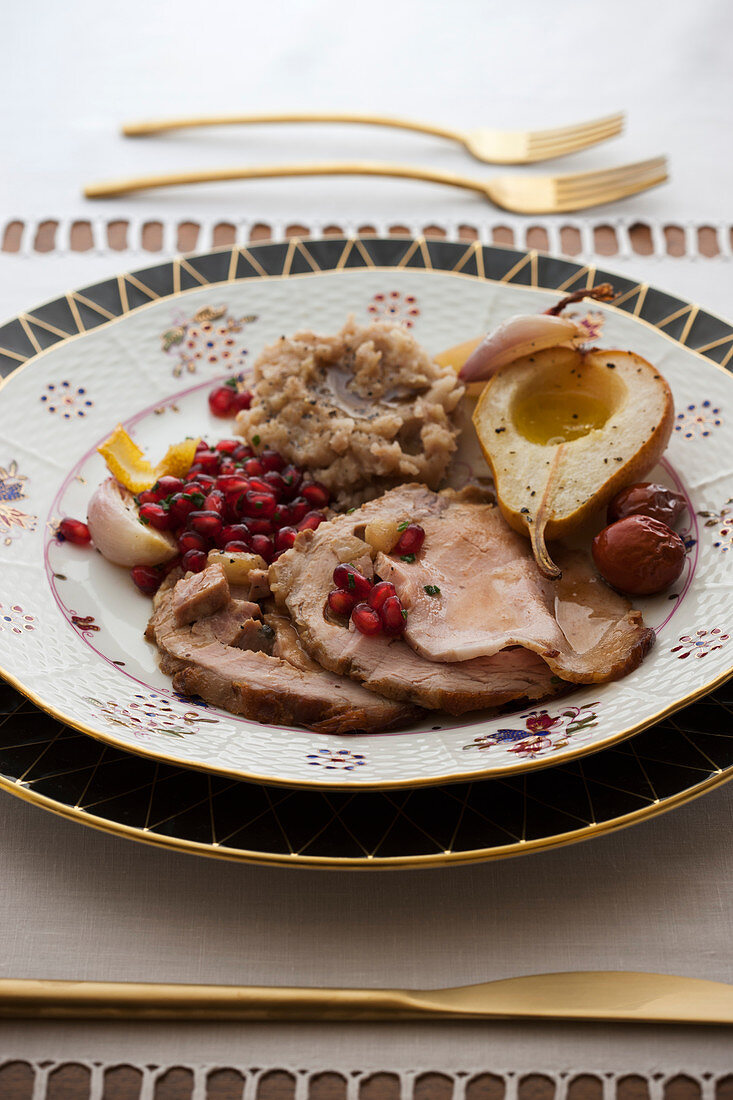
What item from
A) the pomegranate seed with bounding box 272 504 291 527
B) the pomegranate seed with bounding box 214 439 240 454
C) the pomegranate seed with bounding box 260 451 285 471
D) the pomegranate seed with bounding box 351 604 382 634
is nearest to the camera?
the pomegranate seed with bounding box 351 604 382 634

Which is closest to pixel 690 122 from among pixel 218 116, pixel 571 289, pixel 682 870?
pixel 571 289

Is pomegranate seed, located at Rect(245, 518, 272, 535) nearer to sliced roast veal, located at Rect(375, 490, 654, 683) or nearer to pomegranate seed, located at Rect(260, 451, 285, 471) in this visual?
pomegranate seed, located at Rect(260, 451, 285, 471)

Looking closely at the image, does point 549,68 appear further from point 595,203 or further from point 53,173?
point 53,173

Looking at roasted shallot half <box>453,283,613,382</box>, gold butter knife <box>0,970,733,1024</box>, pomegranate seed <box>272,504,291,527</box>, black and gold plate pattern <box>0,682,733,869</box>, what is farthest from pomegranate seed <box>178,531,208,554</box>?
gold butter knife <box>0,970,733,1024</box>

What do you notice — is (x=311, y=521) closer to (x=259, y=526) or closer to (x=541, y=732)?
(x=259, y=526)

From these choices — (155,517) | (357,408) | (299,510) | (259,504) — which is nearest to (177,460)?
(155,517)
